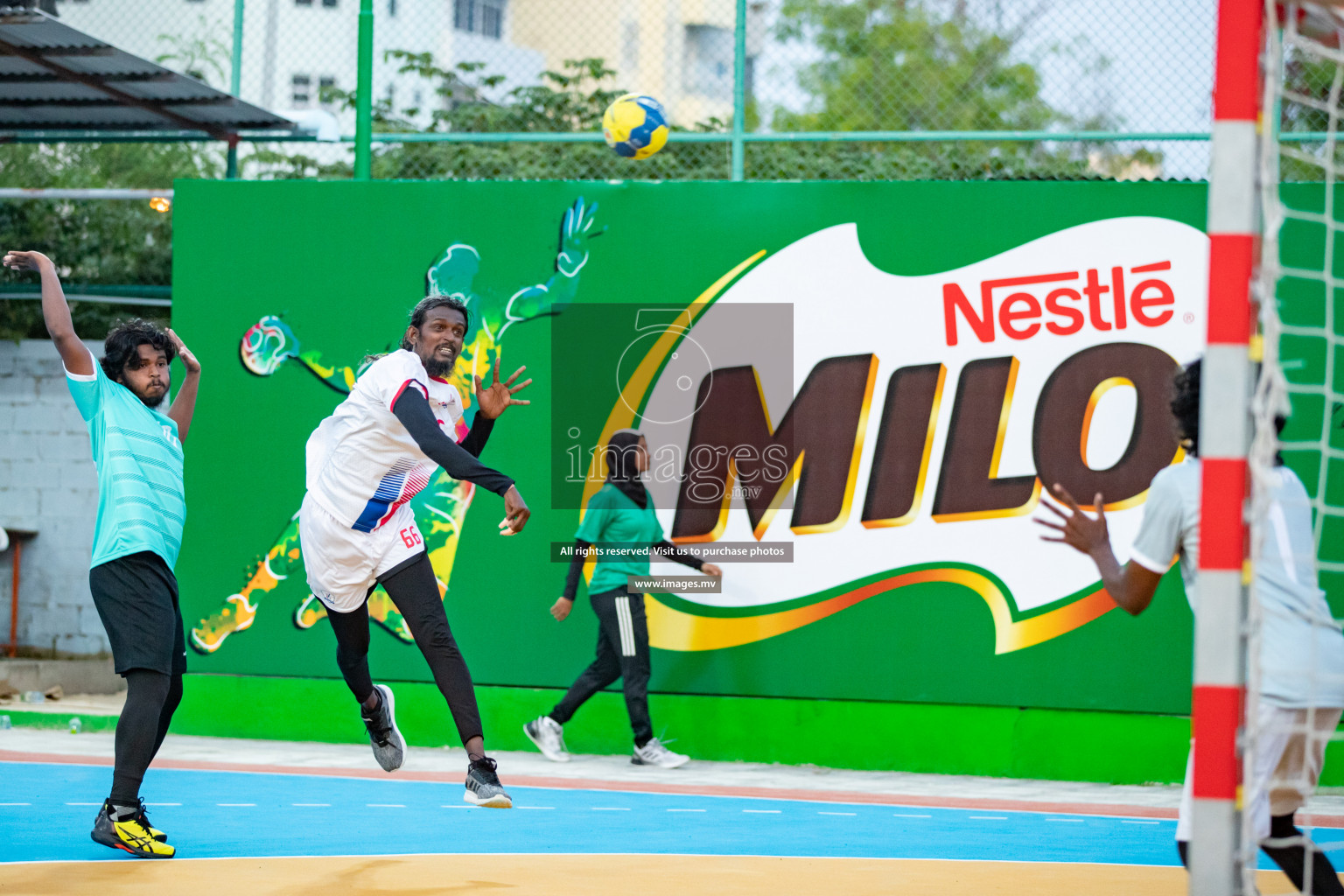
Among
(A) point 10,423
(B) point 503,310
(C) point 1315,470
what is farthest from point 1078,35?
(A) point 10,423

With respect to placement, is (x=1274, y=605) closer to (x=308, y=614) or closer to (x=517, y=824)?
(x=517, y=824)

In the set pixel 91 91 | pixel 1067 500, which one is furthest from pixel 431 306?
pixel 91 91

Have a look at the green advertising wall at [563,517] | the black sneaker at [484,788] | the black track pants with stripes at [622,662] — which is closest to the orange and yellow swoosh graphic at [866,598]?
the green advertising wall at [563,517]

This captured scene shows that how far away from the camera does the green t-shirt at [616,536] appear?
9.21 metres

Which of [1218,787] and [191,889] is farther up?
[1218,787]

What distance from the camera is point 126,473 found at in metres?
5.99

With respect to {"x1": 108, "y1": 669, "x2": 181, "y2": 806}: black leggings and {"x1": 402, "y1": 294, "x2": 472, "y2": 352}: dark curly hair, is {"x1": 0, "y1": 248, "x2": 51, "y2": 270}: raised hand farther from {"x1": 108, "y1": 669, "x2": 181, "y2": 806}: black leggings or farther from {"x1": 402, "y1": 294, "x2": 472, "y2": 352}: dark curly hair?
{"x1": 108, "y1": 669, "x2": 181, "y2": 806}: black leggings

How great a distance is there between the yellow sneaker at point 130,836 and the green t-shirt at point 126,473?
1043mm

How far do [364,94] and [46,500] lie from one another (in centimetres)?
473

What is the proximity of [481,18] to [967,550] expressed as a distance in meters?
34.3

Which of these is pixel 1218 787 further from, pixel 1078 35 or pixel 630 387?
pixel 1078 35

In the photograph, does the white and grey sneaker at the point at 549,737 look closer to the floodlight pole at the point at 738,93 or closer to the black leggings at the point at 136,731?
the black leggings at the point at 136,731

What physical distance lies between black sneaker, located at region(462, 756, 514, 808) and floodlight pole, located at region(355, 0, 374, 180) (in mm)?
5389

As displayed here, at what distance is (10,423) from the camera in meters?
12.3
